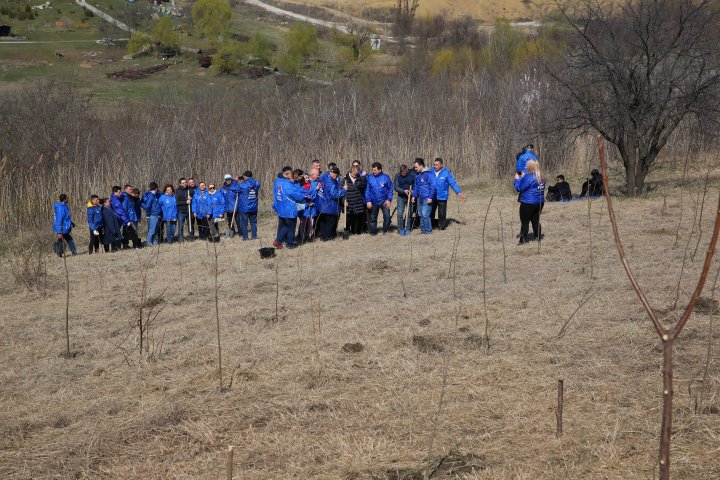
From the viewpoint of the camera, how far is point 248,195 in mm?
16484

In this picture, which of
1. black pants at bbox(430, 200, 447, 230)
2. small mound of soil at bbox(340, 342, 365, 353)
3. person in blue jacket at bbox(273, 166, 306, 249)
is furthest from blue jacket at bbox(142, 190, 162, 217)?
small mound of soil at bbox(340, 342, 365, 353)

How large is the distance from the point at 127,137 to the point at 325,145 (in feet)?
19.8

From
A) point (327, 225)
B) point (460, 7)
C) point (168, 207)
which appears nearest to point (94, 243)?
point (168, 207)

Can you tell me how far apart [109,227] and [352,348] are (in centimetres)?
1016

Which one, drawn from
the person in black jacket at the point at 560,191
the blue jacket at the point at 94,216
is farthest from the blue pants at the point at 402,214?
the blue jacket at the point at 94,216

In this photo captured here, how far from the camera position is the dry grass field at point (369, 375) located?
5641 mm

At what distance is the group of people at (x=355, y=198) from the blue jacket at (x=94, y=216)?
389 centimetres

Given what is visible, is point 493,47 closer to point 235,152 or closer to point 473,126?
point 473,126

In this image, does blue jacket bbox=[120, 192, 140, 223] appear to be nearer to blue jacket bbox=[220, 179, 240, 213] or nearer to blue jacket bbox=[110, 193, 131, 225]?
blue jacket bbox=[110, 193, 131, 225]

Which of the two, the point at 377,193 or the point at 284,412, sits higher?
the point at 377,193

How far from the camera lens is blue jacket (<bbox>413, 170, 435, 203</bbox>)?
15219mm

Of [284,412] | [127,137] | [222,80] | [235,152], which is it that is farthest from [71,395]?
[222,80]

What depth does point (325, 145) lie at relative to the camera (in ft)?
79.7

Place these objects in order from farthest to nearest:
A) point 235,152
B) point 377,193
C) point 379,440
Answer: point 235,152
point 377,193
point 379,440
